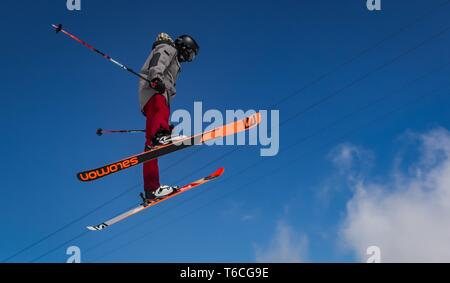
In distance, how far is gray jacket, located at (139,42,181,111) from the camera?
8.30 meters

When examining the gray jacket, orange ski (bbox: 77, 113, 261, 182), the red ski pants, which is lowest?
orange ski (bbox: 77, 113, 261, 182)

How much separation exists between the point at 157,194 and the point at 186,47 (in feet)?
9.95

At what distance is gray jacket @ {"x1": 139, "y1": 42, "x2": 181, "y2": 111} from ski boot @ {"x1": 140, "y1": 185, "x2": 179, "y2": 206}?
1.64m

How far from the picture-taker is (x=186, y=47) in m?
9.02

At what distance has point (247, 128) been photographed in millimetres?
9602

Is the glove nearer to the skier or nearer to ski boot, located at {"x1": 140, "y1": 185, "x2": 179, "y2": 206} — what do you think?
the skier

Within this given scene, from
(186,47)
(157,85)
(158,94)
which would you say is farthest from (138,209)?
(186,47)

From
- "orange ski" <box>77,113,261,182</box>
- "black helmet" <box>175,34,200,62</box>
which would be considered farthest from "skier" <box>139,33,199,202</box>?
"orange ski" <box>77,113,261,182</box>

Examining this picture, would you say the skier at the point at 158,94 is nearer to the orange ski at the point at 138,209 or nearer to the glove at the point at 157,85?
the glove at the point at 157,85

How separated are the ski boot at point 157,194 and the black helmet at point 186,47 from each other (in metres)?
2.65

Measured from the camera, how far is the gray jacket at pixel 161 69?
8.30 metres

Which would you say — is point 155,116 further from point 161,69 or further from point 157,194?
point 157,194

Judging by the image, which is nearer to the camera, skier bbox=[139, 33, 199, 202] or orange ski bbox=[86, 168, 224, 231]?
skier bbox=[139, 33, 199, 202]
